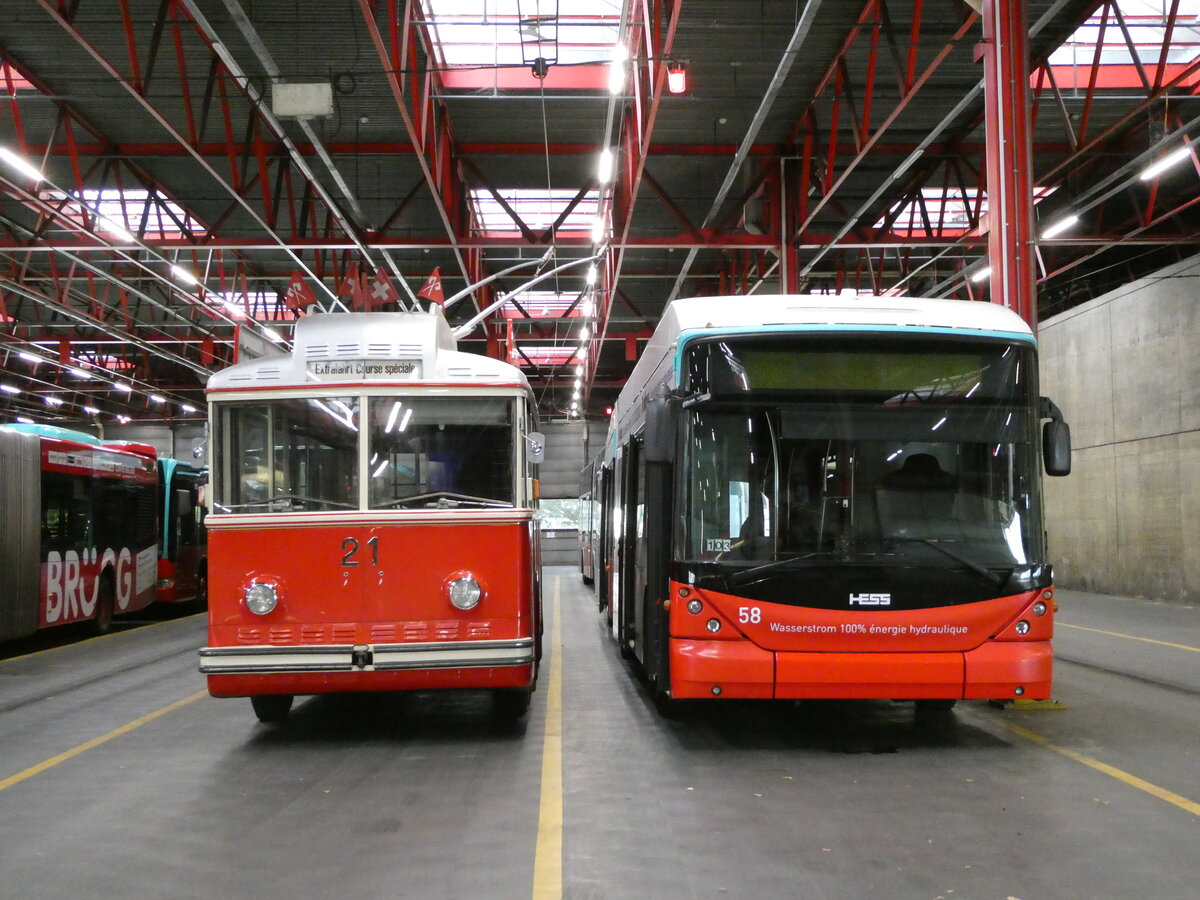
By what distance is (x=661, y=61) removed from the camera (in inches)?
537

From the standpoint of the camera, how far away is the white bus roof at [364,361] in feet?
27.4

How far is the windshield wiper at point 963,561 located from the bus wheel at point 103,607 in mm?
15252

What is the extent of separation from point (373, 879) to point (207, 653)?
336 centimetres

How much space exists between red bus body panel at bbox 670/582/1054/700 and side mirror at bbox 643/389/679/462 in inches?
39.2

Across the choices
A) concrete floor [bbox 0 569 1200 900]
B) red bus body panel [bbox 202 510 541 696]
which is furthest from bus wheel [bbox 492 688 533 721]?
Answer: red bus body panel [bbox 202 510 541 696]

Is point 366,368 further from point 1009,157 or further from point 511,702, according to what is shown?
point 1009,157

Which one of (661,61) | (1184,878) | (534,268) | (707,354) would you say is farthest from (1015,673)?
(534,268)

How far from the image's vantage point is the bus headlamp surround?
26.3 ft

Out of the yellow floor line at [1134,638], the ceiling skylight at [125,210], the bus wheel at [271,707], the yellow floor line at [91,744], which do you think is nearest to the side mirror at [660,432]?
the bus wheel at [271,707]

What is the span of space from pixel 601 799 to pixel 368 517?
280cm

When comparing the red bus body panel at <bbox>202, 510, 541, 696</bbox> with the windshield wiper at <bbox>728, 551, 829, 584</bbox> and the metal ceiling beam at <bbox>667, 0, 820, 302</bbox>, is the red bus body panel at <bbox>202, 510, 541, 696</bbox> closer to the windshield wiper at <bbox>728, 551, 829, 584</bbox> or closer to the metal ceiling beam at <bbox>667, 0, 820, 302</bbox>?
the windshield wiper at <bbox>728, 551, 829, 584</bbox>

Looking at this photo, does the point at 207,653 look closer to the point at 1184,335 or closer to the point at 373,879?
the point at 373,879

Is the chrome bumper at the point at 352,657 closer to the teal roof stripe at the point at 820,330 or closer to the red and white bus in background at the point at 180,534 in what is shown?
the teal roof stripe at the point at 820,330

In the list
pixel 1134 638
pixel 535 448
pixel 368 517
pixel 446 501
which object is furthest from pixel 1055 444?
pixel 1134 638
